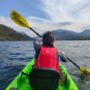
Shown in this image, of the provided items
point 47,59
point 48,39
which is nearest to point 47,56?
point 47,59

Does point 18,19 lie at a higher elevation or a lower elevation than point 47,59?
higher

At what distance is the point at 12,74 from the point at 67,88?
7.83 meters

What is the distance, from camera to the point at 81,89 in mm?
13781

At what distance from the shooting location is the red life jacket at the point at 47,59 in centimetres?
902

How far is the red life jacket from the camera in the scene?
9.02 meters

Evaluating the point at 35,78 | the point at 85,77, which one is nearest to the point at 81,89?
the point at 85,77

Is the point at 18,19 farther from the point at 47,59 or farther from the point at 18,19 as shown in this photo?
the point at 47,59

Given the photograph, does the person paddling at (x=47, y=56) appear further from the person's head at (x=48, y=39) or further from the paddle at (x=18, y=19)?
the paddle at (x=18, y=19)

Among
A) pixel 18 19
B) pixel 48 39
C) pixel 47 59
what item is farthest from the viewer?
pixel 18 19

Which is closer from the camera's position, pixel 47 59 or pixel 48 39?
pixel 47 59

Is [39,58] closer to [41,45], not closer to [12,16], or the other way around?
[41,45]

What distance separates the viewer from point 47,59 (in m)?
9.08

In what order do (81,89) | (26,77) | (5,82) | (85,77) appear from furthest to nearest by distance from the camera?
(85,77)
(5,82)
(81,89)
(26,77)

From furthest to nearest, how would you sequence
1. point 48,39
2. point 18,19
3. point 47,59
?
point 18,19
point 48,39
point 47,59
